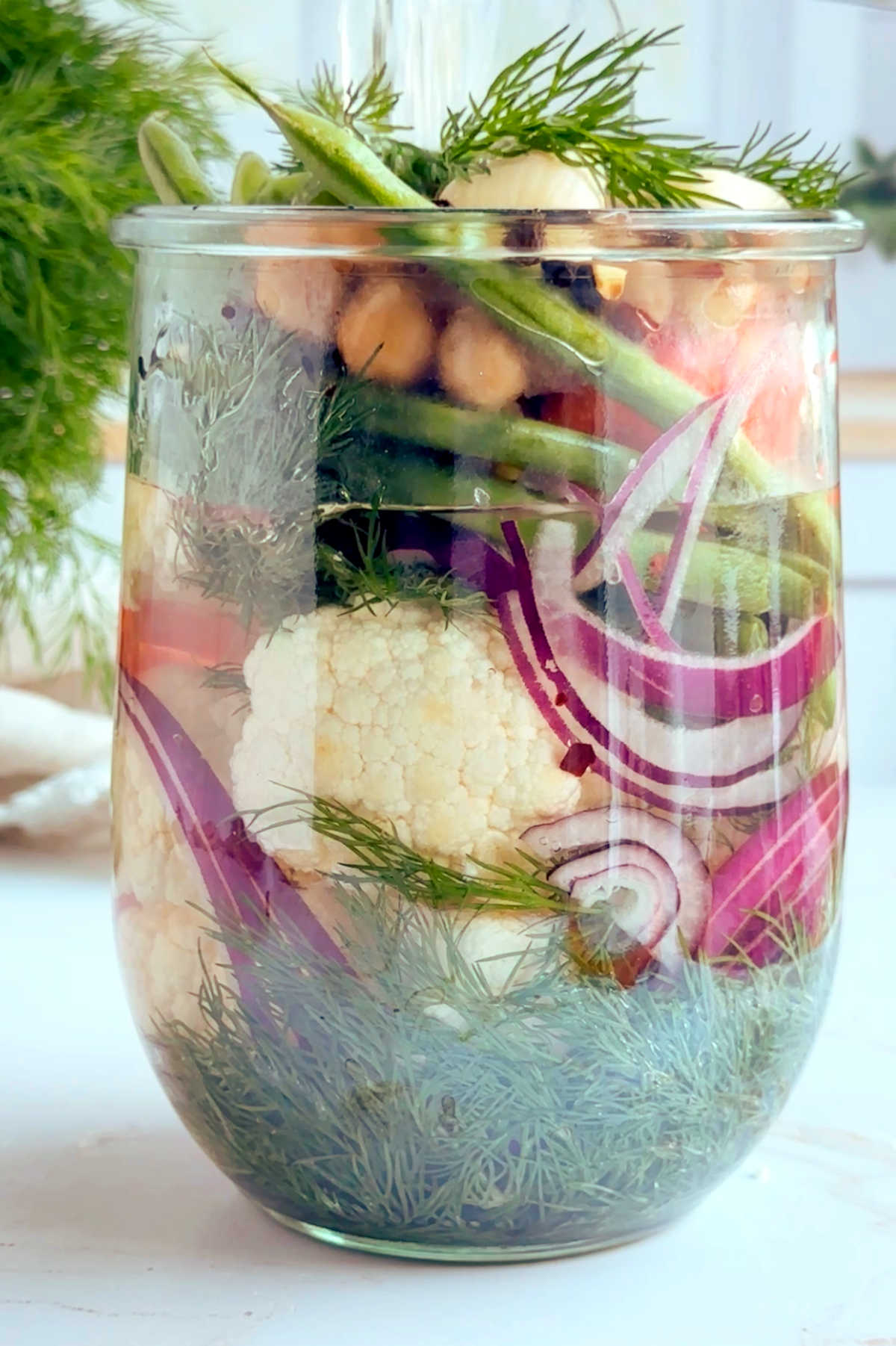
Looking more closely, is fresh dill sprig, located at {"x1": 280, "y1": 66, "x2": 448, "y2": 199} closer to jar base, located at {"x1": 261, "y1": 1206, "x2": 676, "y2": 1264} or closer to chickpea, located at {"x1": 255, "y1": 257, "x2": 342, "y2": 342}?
chickpea, located at {"x1": 255, "y1": 257, "x2": 342, "y2": 342}

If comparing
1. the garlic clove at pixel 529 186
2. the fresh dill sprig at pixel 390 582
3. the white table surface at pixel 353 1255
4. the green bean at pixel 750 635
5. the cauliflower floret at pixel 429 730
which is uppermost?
the garlic clove at pixel 529 186

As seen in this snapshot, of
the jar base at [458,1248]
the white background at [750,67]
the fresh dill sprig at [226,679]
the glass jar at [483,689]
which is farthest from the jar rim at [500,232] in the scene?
the white background at [750,67]

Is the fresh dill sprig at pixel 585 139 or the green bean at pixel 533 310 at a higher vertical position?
the fresh dill sprig at pixel 585 139

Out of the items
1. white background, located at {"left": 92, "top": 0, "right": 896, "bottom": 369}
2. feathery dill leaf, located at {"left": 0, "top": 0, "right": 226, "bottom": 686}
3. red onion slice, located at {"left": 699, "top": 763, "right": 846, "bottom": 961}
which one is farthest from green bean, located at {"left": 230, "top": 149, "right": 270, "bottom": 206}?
white background, located at {"left": 92, "top": 0, "right": 896, "bottom": 369}

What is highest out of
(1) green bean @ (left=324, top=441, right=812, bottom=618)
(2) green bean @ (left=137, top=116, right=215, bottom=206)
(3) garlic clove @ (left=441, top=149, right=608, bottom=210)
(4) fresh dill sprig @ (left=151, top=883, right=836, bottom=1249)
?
(2) green bean @ (left=137, top=116, right=215, bottom=206)

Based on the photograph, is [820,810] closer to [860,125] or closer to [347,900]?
[347,900]

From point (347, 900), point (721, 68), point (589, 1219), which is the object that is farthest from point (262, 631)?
point (721, 68)

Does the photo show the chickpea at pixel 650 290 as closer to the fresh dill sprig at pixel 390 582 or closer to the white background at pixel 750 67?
the fresh dill sprig at pixel 390 582
